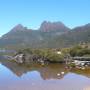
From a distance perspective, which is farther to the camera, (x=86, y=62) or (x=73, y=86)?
(x=86, y=62)

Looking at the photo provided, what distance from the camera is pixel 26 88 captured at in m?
48.2

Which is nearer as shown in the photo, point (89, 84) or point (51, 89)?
point (51, 89)

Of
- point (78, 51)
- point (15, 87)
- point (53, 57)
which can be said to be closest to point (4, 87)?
point (15, 87)

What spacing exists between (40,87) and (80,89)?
26.2 ft

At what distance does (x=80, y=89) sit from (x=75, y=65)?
39.5m

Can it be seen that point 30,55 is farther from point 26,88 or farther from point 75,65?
point 26,88

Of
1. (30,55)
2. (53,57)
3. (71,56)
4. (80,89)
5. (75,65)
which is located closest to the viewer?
(80,89)

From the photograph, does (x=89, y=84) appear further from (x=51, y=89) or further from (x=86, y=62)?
(x=86, y=62)

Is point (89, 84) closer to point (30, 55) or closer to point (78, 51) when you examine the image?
point (78, 51)

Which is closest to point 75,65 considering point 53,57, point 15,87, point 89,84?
point 53,57

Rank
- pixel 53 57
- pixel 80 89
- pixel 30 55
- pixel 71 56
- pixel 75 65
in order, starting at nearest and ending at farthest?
pixel 80 89 → pixel 75 65 → pixel 53 57 → pixel 71 56 → pixel 30 55

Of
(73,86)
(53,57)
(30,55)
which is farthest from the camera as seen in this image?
(30,55)

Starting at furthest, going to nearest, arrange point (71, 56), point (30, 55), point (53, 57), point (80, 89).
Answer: point (30, 55), point (71, 56), point (53, 57), point (80, 89)

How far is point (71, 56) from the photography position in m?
107
